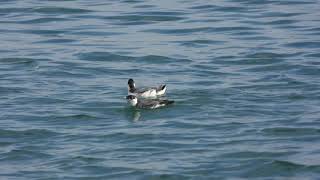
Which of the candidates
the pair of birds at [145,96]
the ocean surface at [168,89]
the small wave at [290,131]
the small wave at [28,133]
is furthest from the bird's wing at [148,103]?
the small wave at [290,131]

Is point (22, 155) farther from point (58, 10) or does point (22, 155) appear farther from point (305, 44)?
point (58, 10)

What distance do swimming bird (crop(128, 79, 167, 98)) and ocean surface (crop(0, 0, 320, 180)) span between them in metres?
0.37

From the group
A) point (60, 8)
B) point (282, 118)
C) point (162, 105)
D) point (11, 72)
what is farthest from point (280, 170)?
point (60, 8)

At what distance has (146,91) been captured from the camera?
23.0m

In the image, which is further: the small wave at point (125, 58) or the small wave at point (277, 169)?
the small wave at point (125, 58)

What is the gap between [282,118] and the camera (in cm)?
2052

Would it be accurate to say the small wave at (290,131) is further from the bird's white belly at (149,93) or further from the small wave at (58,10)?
the small wave at (58,10)

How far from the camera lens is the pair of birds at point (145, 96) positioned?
21.8 metres

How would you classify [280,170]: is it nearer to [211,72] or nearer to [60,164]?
[60,164]

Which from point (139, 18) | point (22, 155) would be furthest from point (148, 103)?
point (139, 18)

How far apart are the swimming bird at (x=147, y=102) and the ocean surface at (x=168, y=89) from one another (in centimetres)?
21

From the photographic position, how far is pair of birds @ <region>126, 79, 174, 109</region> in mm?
21781

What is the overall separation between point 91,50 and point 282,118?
28.3ft

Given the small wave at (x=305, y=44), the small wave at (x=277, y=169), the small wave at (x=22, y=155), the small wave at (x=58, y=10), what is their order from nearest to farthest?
the small wave at (x=277, y=169) < the small wave at (x=22, y=155) < the small wave at (x=305, y=44) < the small wave at (x=58, y=10)
